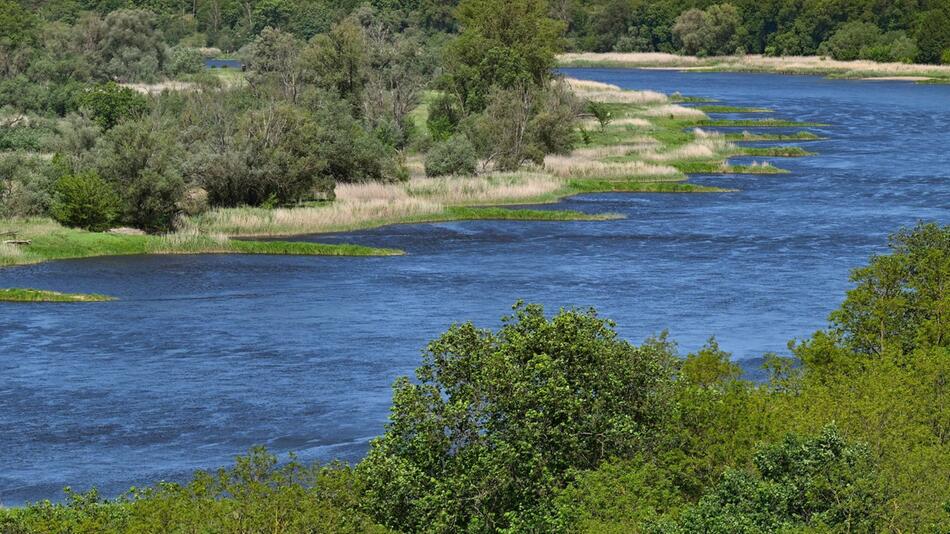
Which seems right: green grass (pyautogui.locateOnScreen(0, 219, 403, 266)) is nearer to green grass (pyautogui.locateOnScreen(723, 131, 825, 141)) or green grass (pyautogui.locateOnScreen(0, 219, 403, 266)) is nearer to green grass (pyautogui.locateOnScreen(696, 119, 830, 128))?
green grass (pyautogui.locateOnScreen(723, 131, 825, 141))

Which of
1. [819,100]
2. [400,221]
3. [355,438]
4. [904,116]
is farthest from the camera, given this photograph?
[819,100]

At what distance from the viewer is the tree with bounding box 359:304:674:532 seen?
1059 inches

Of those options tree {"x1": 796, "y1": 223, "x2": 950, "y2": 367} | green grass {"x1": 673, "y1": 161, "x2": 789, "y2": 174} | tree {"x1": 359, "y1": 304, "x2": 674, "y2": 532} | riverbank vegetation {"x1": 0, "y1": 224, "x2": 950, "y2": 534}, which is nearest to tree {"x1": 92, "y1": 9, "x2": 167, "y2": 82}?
green grass {"x1": 673, "y1": 161, "x2": 789, "y2": 174}

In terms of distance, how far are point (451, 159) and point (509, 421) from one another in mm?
69275


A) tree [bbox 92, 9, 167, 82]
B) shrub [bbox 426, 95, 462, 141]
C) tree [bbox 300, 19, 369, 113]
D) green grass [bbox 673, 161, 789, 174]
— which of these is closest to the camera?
green grass [bbox 673, 161, 789, 174]

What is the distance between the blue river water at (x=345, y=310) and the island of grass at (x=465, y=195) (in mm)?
1551

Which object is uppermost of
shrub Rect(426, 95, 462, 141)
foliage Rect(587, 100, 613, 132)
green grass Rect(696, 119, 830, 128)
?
shrub Rect(426, 95, 462, 141)

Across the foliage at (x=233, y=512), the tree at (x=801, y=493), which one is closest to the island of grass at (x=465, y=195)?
the foliage at (x=233, y=512)

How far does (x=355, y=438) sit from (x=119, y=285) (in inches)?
1089

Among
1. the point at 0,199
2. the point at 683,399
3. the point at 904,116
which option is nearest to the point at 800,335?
the point at 683,399

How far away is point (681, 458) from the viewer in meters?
28.2

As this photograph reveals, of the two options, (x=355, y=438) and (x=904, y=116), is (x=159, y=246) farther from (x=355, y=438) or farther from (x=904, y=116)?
(x=904, y=116)

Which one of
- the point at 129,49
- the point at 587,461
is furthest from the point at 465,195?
the point at 129,49

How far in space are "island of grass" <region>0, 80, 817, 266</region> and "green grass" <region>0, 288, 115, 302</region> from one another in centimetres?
705
